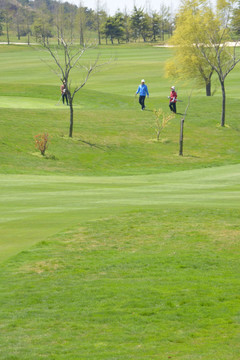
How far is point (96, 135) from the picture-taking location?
36688 millimetres

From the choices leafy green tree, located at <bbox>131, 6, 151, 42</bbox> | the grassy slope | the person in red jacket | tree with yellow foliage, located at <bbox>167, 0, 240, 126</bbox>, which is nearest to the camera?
the grassy slope

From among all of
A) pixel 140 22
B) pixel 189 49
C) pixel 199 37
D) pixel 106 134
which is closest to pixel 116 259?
pixel 106 134

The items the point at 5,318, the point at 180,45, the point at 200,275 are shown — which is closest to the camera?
the point at 5,318

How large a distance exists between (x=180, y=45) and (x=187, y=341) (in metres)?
50.0

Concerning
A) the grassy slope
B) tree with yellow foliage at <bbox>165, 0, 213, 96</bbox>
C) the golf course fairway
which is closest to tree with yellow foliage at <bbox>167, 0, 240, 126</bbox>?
tree with yellow foliage at <bbox>165, 0, 213, 96</bbox>

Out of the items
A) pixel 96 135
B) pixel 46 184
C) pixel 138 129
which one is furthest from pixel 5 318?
pixel 138 129

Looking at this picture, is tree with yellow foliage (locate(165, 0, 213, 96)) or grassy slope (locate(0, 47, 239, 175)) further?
tree with yellow foliage (locate(165, 0, 213, 96))

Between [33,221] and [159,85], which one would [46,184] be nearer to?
[33,221]

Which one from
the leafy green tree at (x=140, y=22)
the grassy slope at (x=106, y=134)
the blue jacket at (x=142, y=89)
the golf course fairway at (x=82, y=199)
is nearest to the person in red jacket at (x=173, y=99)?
the grassy slope at (x=106, y=134)

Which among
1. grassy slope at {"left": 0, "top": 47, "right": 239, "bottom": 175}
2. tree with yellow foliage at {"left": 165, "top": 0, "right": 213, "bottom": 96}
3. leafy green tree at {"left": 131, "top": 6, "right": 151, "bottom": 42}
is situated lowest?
grassy slope at {"left": 0, "top": 47, "right": 239, "bottom": 175}

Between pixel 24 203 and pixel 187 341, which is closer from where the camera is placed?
pixel 187 341

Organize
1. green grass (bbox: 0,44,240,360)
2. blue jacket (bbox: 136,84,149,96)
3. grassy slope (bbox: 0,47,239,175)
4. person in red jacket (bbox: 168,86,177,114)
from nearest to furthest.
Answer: green grass (bbox: 0,44,240,360) < grassy slope (bbox: 0,47,239,175) < person in red jacket (bbox: 168,86,177,114) < blue jacket (bbox: 136,84,149,96)

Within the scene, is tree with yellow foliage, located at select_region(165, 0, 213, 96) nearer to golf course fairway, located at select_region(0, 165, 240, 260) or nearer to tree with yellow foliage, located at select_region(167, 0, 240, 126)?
tree with yellow foliage, located at select_region(167, 0, 240, 126)

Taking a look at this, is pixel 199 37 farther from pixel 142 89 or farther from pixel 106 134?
pixel 106 134
